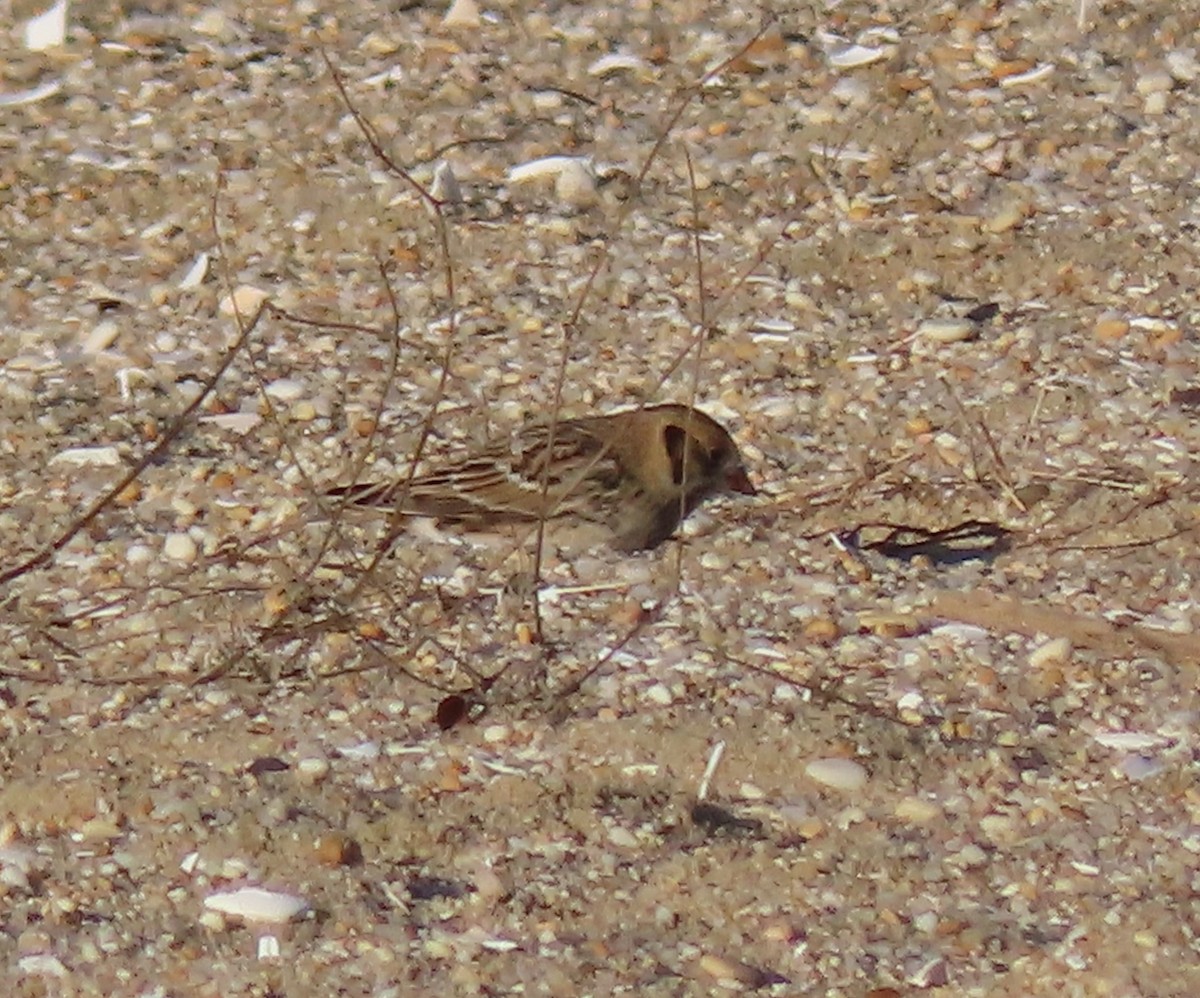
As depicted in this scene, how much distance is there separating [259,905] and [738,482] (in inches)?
64.2

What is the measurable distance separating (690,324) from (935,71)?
1.62 meters

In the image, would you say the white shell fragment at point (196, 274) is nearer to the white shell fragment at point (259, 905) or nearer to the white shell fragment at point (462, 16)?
the white shell fragment at point (462, 16)

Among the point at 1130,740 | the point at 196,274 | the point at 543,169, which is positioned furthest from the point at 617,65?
the point at 1130,740

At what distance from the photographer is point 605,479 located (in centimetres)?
550

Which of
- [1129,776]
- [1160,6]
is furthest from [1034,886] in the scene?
[1160,6]

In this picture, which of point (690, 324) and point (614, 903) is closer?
point (614, 903)

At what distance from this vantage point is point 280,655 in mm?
5129

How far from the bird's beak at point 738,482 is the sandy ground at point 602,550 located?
109 mm

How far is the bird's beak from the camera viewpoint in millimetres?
5535

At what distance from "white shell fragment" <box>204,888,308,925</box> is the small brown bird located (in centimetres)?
113

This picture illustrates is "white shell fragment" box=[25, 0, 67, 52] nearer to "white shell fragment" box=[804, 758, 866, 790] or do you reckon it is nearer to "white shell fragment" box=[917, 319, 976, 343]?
"white shell fragment" box=[917, 319, 976, 343]

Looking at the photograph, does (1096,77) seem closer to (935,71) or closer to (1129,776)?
(935,71)

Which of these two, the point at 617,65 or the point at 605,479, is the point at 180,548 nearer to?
the point at 605,479

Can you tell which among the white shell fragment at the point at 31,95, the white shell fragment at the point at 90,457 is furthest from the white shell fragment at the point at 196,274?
the white shell fragment at the point at 31,95
